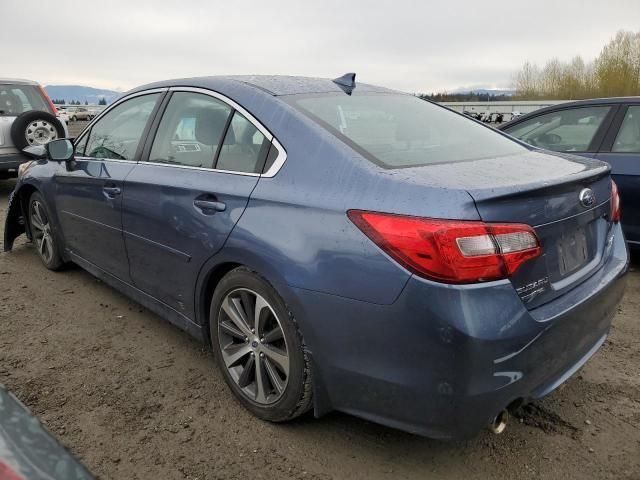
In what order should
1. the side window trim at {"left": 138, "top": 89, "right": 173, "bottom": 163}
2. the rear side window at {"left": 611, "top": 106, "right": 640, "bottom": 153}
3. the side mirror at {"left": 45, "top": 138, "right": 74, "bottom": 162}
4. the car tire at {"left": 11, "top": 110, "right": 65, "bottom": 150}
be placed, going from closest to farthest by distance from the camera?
the side window trim at {"left": 138, "top": 89, "right": 173, "bottom": 163}, the side mirror at {"left": 45, "top": 138, "right": 74, "bottom": 162}, the rear side window at {"left": 611, "top": 106, "right": 640, "bottom": 153}, the car tire at {"left": 11, "top": 110, "right": 65, "bottom": 150}

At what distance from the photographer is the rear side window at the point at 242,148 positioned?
2.45 meters

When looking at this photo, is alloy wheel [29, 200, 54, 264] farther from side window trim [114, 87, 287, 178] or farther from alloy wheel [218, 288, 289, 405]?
alloy wheel [218, 288, 289, 405]

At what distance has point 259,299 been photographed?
7.70 feet

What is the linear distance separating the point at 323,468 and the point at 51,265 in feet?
11.3

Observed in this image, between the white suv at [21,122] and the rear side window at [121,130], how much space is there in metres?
4.37

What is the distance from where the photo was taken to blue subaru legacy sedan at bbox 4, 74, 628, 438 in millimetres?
1816

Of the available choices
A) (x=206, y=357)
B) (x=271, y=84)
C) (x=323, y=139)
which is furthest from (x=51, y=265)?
(x=323, y=139)

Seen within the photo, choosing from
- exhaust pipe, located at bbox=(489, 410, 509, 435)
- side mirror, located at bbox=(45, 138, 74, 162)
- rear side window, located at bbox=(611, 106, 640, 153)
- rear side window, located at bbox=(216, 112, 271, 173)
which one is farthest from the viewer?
rear side window, located at bbox=(611, 106, 640, 153)

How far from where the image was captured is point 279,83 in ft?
9.21

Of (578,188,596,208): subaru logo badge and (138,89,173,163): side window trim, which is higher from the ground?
(138,89,173,163): side window trim

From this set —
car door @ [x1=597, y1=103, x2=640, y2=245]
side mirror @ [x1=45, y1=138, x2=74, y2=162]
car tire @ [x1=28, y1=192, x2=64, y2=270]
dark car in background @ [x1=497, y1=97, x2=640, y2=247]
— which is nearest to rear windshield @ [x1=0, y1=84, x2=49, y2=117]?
car tire @ [x1=28, y1=192, x2=64, y2=270]

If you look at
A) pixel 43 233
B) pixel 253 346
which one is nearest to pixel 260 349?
pixel 253 346

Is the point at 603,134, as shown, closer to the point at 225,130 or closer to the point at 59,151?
the point at 225,130

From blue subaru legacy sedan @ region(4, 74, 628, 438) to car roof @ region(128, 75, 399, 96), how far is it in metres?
0.02
